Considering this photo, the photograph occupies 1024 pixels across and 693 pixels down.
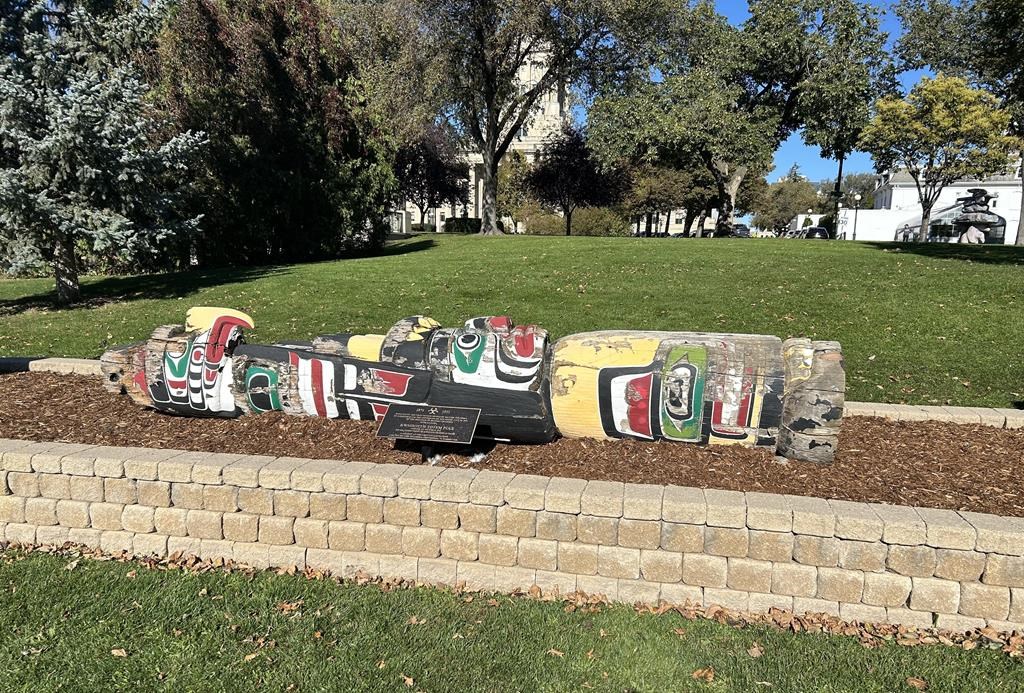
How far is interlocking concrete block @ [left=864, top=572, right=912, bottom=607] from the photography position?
3283mm

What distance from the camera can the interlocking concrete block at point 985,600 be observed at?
3.20 meters

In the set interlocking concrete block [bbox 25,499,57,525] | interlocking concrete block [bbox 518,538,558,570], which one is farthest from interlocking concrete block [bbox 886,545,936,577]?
interlocking concrete block [bbox 25,499,57,525]

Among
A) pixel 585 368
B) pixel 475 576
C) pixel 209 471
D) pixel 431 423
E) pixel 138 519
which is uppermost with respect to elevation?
pixel 585 368

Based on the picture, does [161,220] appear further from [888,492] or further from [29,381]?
[888,492]

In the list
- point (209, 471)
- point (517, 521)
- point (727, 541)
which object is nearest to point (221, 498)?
point (209, 471)

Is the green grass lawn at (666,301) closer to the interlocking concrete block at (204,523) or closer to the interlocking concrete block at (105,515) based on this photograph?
the interlocking concrete block at (105,515)

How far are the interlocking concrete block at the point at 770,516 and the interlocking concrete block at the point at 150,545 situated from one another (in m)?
3.68

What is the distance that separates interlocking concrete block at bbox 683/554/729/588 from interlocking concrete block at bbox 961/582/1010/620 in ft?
3.91

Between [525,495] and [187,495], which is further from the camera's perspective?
[187,495]

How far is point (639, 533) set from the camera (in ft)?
11.5

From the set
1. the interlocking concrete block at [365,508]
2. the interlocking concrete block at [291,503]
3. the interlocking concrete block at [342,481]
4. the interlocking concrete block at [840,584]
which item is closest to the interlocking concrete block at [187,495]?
the interlocking concrete block at [291,503]

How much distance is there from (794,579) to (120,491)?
4199 millimetres

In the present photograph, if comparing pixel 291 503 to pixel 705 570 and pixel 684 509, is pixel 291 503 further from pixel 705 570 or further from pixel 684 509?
pixel 705 570

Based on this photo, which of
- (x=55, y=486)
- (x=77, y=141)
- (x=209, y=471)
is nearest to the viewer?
(x=209, y=471)
